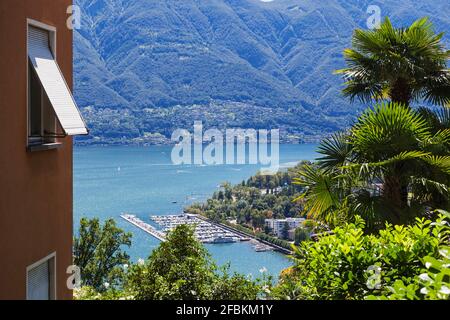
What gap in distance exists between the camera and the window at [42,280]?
565cm

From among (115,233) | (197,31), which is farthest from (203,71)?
(115,233)

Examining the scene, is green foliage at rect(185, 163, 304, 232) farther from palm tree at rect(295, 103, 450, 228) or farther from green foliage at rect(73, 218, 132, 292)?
palm tree at rect(295, 103, 450, 228)

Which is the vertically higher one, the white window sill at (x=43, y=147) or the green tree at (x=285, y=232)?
the white window sill at (x=43, y=147)

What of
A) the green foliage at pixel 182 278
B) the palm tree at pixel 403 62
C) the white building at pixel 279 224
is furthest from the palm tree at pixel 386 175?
the white building at pixel 279 224

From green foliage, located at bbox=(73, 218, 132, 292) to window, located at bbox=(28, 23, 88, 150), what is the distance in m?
19.9

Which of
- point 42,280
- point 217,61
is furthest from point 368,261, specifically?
point 217,61

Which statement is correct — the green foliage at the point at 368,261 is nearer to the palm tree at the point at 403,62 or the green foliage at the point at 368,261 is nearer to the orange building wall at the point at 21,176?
the orange building wall at the point at 21,176

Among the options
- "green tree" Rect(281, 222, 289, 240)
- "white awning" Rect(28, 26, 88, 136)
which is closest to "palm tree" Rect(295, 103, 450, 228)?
"white awning" Rect(28, 26, 88, 136)

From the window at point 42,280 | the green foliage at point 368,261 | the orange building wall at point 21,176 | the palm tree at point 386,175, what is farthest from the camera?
the palm tree at point 386,175

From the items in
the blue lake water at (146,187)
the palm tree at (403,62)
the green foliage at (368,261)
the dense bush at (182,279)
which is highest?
the palm tree at (403,62)

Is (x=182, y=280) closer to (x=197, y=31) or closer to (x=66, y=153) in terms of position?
(x=66, y=153)

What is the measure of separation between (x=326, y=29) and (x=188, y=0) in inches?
1928

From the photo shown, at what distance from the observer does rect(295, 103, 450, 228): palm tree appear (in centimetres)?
888

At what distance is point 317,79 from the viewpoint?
96812 mm
